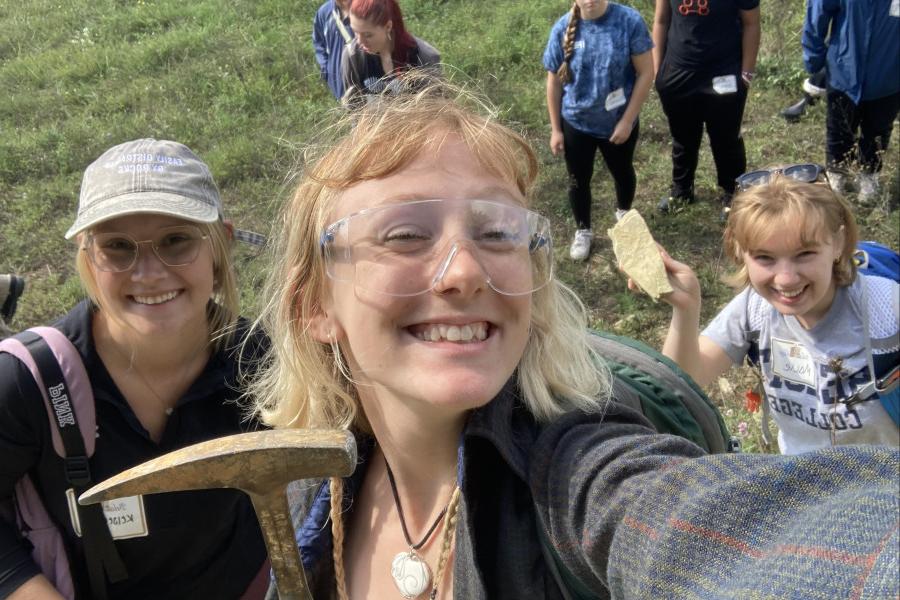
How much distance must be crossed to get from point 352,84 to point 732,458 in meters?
4.80

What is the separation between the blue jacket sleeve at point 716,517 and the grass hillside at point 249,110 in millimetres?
3359

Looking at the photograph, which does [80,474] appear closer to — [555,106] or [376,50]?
[376,50]

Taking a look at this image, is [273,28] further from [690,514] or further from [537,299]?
[690,514]

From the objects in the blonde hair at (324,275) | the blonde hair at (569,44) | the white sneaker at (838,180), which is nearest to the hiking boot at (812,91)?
the white sneaker at (838,180)

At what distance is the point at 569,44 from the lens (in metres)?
5.14

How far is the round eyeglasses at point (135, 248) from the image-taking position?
235 centimetres

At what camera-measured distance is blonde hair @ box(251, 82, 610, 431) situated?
4.96 ft

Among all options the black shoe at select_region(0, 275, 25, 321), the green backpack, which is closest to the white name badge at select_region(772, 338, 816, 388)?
the green backpack

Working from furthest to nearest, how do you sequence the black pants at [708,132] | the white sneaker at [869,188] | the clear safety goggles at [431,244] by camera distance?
the white sneaker at [869,188] → the black pants at [708,132] → the clear safety goggles at [431,244]

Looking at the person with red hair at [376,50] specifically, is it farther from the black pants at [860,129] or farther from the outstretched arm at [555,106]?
the black pants at [860,129]

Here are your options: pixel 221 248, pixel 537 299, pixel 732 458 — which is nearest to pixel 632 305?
pixel 221 248

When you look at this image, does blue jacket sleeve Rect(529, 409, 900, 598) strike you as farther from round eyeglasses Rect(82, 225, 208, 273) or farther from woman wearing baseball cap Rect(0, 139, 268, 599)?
round eyeglasses Rect(82, 225, 208, 273)

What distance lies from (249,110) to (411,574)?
7322 mm

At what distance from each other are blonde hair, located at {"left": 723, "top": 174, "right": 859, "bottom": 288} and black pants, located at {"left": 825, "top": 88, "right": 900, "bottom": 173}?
120 inches
